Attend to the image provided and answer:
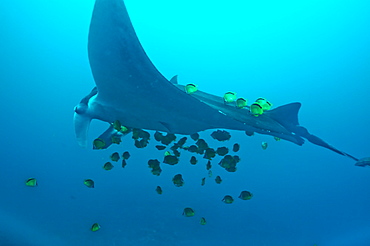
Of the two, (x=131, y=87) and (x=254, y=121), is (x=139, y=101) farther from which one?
(x=254, y=121)

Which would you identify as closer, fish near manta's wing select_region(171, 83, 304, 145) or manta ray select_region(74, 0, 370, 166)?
manta ray select_region(74, 0, 370, 166)

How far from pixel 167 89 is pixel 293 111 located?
1637 millimetres

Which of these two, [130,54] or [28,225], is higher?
[28,225]

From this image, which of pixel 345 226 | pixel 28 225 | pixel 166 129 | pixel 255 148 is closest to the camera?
pixel 166 129

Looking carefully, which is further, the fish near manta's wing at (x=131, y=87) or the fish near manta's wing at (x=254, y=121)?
the fish near manta's wing at (x=254, y=121)

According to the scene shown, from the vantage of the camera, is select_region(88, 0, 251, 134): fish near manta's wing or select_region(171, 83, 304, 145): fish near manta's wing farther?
select_region(171, 83, 304, 145): fish near manta's wing

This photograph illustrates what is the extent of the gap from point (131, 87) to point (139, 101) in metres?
Answer: 0.27

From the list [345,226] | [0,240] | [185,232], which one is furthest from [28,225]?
[345,226]

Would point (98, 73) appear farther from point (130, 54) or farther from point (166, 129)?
point (166, 129)

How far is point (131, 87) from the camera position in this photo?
3.47m

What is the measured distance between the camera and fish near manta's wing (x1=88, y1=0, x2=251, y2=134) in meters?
2.83

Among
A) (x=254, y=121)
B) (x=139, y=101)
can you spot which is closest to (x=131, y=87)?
(x=139, y=101)

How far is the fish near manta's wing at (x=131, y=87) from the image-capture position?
2830 millimetres

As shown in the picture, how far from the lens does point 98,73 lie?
334cm
